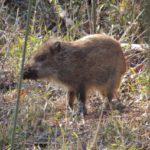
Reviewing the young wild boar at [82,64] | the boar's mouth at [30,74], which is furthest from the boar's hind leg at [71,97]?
the boar's mouth at [30,74]

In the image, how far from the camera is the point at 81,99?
5.36 metres

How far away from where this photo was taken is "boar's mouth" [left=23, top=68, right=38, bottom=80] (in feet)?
17.6

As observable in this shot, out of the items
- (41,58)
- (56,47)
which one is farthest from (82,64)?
(41,58)

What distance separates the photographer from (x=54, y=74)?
5.57 meters

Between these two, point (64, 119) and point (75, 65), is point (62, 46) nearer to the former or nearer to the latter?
point (75, 65)

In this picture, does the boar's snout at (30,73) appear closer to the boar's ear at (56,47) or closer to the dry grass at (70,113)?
the dry grass at (70,113)

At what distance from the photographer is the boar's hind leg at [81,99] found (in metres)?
5.25

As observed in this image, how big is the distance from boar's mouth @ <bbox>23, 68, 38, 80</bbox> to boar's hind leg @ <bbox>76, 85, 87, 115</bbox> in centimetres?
46

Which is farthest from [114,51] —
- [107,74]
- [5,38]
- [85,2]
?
[85,2]

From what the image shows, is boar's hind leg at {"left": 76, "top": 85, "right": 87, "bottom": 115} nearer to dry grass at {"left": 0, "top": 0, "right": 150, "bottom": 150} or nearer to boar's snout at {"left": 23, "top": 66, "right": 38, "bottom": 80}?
dry grass at {"left": 0, "top": 0, "right": 150, "bottom": 150}

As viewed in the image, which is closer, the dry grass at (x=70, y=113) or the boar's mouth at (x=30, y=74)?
the dry grass at (x=70, y=113)

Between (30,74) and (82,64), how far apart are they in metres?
0.54

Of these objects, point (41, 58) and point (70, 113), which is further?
point (41, 58)

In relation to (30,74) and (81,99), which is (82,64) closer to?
(81,99)
